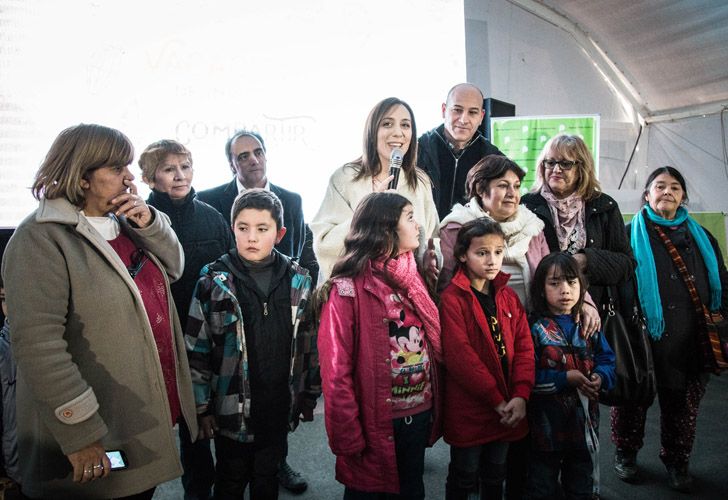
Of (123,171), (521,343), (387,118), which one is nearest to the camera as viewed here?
(123,171)

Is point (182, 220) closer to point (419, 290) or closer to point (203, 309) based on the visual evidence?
point (203, 309)

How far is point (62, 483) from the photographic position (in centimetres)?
110

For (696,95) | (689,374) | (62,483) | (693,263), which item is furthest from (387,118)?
(696,95)

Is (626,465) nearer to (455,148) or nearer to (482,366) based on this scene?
(482,366)

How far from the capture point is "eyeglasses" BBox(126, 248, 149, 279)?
4.29 feet

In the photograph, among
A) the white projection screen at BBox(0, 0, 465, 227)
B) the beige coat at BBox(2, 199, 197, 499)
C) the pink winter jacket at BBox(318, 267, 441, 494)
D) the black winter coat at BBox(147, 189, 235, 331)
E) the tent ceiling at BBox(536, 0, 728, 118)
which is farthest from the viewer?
the tent ceiling at BBox(536, 0, 728, 118)

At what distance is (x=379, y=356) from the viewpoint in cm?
144

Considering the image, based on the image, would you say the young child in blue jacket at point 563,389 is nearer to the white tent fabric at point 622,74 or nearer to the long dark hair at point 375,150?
the long dark hair at point 375,150

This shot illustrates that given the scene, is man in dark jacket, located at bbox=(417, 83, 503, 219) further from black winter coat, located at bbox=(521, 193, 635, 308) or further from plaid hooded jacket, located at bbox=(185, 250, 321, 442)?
plaid hooded jacket, located at bbox=(185, 250, 321, 442)

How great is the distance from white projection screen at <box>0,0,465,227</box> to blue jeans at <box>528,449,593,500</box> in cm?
189

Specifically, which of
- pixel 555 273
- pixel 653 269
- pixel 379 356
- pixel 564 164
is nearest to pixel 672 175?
pixel 653 269

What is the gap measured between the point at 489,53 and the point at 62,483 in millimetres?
4764

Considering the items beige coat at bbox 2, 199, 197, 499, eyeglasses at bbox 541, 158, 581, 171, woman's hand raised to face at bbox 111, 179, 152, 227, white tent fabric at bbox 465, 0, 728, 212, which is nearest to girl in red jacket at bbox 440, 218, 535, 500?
eyeglasses at bbox 541, 158, 581, 171

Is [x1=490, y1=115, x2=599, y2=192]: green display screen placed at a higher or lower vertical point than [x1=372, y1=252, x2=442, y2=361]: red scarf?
higher
